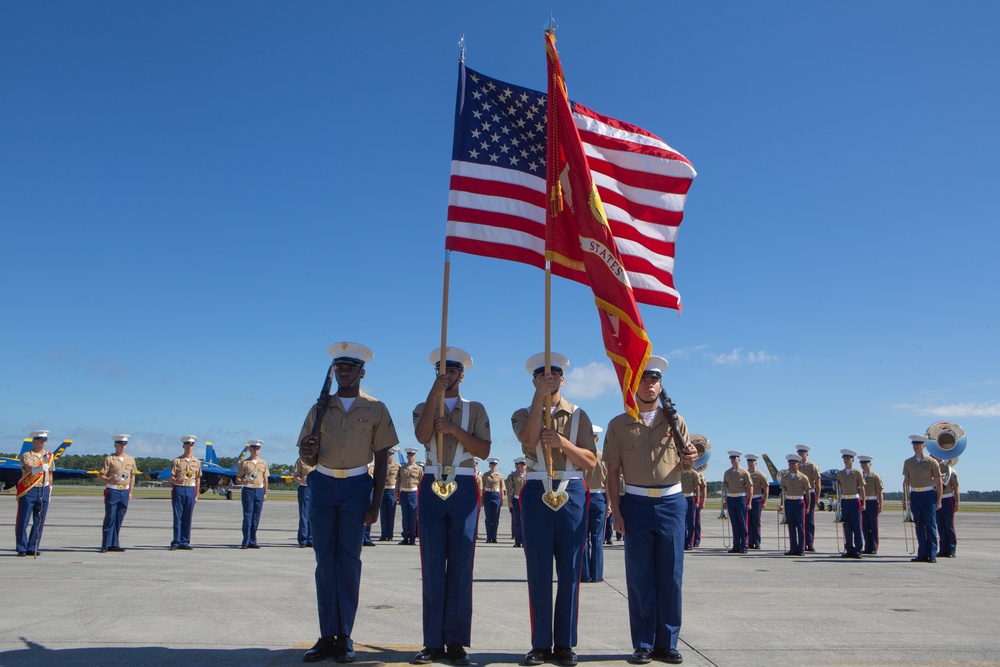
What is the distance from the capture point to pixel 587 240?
601 cm

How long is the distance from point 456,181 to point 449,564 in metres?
3.02

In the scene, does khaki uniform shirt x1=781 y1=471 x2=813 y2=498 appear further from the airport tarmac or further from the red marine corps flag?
the red marine corps flag

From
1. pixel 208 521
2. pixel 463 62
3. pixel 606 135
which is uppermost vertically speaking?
pixel 463 62

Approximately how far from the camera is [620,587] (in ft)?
30.9

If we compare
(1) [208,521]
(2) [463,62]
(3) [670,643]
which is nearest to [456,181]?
(2) [463,62]

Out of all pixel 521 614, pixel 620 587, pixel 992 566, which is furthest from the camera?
pixel 992 566

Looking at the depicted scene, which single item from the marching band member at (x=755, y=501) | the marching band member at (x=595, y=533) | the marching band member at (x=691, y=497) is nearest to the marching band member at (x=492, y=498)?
the marching band member at (x=691, y=497)

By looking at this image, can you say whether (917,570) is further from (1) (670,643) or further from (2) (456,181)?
(2) (456,181)

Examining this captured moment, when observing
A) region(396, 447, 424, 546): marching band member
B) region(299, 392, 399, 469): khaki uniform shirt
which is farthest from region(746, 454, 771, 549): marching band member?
region(299, 392, 399, 469): khaki uniform shirt

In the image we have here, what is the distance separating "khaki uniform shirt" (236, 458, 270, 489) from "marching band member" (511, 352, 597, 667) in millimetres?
11406

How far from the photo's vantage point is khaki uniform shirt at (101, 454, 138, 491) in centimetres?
1416

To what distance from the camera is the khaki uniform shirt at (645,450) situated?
5578 mm

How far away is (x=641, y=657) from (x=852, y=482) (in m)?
11.4

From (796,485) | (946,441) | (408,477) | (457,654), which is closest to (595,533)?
(457,654)
